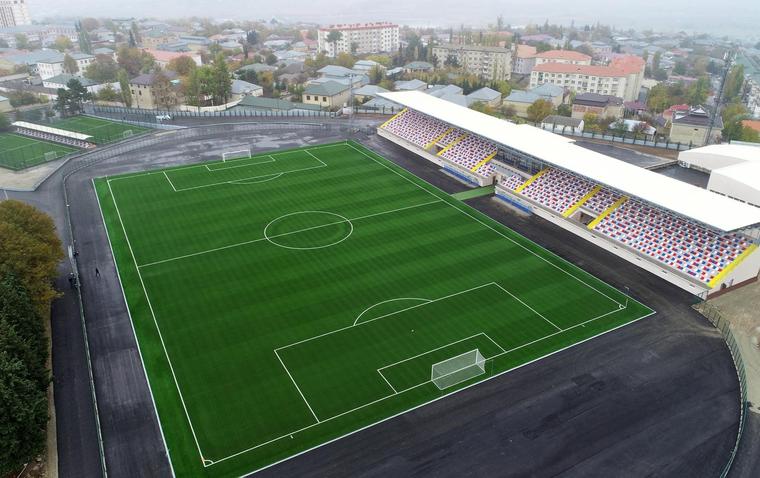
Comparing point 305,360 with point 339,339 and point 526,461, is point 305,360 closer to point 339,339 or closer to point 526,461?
point 339,339

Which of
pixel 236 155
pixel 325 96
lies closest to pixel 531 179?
pixel 236 155

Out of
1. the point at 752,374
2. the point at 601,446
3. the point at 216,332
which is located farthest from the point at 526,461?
the point at 216,332

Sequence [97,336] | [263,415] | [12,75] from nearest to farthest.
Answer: [263,415] < [97,336] < [12,75]

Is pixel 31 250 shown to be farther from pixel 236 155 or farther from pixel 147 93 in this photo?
pixel 147 93

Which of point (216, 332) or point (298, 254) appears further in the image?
point (298, 254)

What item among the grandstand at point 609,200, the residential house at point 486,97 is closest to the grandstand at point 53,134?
the grandstand at point 609,200

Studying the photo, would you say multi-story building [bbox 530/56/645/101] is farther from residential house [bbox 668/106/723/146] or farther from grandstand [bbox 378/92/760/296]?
grandstand [bbox 378/92/760/296]

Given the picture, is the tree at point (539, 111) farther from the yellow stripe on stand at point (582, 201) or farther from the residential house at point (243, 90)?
the residential house at point (243, 90)
